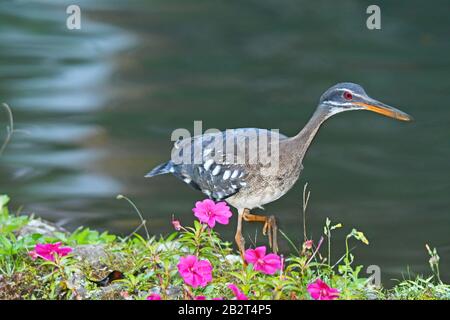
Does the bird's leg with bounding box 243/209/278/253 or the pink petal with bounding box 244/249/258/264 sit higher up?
the pink petal with bounding box 244/249/258/264

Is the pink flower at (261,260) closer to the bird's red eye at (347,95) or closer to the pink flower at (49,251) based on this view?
the pink flower at (49,251)

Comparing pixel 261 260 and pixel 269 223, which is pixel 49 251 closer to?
pixel 261 260

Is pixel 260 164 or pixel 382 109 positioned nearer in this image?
pixel 382 109

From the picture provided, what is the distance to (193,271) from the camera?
3.89m

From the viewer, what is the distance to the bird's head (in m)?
4.97

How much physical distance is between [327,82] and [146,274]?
7.64 meters

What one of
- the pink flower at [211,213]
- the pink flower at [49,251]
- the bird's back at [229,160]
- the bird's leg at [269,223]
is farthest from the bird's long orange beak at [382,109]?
the pink flower at [49,251]

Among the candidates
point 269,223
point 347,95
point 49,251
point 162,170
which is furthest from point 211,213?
point 162,170

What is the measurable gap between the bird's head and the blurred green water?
8.19 ft

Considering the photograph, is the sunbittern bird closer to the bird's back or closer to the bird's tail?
the bird's back

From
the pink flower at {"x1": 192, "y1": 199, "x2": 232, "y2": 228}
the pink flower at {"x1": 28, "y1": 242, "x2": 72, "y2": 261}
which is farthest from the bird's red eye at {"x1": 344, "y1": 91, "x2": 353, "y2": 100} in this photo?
the pink flower at {"x1": 28, "y1": 242, "x2": 72, "y2": 261}

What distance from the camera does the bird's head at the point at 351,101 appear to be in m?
4.97

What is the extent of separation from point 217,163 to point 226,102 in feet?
19.1

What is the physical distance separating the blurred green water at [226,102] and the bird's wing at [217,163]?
2.39 metres
